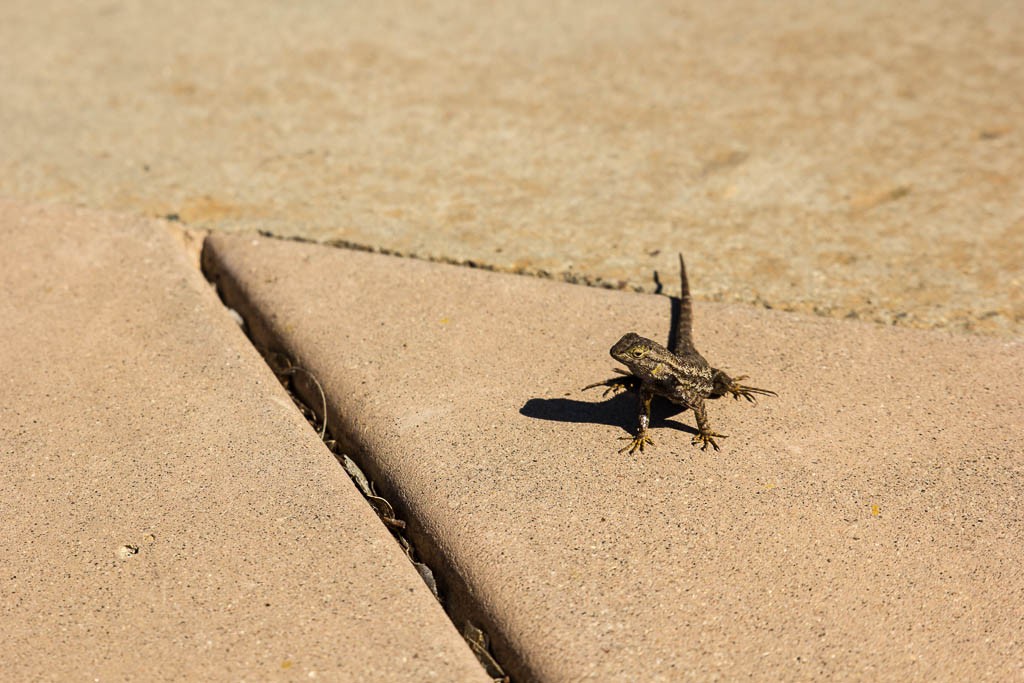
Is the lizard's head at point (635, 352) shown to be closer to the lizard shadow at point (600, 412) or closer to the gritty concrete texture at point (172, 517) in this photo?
the lizard shadow at point (600, 412)

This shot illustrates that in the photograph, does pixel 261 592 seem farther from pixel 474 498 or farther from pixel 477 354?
pixel 477 354

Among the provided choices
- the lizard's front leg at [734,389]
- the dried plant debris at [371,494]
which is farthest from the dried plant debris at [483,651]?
the lizard's front leg at [734,389]

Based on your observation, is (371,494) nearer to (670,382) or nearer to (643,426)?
(643,426)

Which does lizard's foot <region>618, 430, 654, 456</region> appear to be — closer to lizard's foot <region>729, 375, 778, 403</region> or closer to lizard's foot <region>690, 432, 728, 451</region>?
lizard's foot <region>690, 432, 728, 451</region>

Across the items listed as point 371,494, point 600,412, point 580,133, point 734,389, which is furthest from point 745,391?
point 580,133

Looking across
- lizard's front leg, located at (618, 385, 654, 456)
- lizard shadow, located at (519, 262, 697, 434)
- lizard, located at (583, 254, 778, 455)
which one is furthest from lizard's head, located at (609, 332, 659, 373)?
lizard shadow, located at (519, 262, 697, 434)
